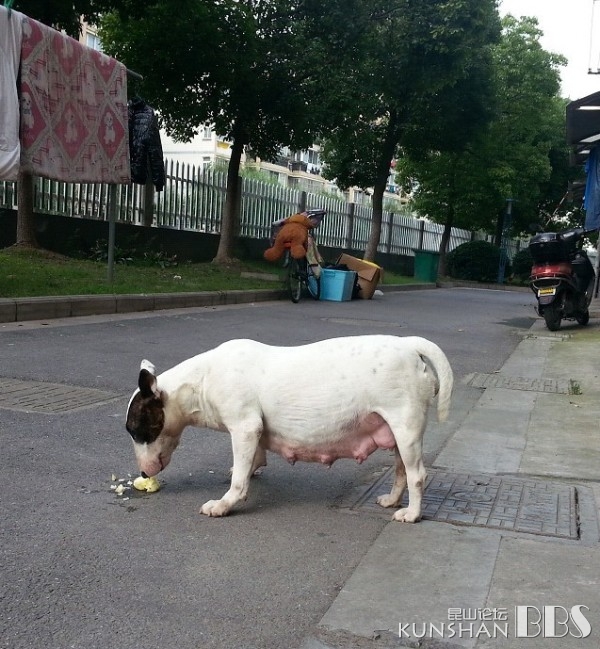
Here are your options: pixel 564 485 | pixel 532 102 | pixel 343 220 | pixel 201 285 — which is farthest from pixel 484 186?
pixel 564 485

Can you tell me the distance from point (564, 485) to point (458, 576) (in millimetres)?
1445

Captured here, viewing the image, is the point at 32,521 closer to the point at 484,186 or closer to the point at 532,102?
the point at 484,186

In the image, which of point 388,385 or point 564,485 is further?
point 564,485

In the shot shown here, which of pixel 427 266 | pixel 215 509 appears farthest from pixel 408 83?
pixel 215 509

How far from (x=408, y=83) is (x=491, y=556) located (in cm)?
1893

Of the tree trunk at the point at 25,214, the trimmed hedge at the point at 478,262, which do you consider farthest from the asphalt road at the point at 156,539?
the trimmed hedge at the point at 478,262

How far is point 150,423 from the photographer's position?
11.6 ft

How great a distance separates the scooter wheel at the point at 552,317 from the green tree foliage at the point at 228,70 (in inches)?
305

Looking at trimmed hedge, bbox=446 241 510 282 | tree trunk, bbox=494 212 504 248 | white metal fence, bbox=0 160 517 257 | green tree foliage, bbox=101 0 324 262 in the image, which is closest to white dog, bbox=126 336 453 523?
white metal fence, bbox=0 160 517 257

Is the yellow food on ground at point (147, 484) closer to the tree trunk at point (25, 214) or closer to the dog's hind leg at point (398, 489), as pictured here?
the dog's hind leg at point (398, 489)

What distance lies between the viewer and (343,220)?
27594mm

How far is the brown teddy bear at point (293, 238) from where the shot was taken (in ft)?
49.5

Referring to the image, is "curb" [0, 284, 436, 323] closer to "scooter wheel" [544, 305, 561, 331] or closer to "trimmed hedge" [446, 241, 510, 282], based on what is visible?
"scooter wheel" [544, 305, 561, 331]

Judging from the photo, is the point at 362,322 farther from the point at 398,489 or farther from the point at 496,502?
the point at 398,489
